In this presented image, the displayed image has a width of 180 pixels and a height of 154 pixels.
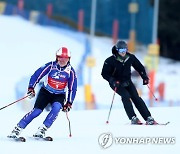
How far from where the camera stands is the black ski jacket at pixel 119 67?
40.6ft

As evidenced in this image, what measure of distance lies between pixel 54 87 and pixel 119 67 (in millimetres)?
1983

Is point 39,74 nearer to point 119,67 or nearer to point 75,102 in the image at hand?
point 119,67

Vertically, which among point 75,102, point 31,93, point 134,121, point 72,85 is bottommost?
point 75,102

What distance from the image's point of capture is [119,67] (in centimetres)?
1241

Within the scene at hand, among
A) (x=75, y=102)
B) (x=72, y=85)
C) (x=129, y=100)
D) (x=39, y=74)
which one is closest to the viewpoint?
(x=39, y=74)

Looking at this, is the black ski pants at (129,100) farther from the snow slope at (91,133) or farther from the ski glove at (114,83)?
the snow slope at (91,133)

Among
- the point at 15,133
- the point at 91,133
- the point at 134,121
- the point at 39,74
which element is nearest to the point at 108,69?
the point at 134,121

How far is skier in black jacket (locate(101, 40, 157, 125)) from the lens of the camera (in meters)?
12.4

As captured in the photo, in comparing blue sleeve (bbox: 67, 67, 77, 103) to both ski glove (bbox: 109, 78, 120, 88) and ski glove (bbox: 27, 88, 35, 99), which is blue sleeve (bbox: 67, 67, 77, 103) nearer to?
ski glove (bbox: 27, 88, 35, 99)

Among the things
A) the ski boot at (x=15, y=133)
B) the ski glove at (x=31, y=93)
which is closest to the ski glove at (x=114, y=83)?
the ski glove at (x=31, y=93)

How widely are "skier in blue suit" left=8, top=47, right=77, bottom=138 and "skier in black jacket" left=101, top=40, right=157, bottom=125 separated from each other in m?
1.75

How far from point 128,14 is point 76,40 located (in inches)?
201

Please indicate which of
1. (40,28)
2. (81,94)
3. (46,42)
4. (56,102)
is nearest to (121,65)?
(56,102)

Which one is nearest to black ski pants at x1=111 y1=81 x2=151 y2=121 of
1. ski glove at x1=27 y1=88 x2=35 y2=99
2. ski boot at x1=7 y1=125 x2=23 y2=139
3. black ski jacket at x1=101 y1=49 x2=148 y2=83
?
black ski jacket at x1=101 y1=49 x2=148 y2=83
